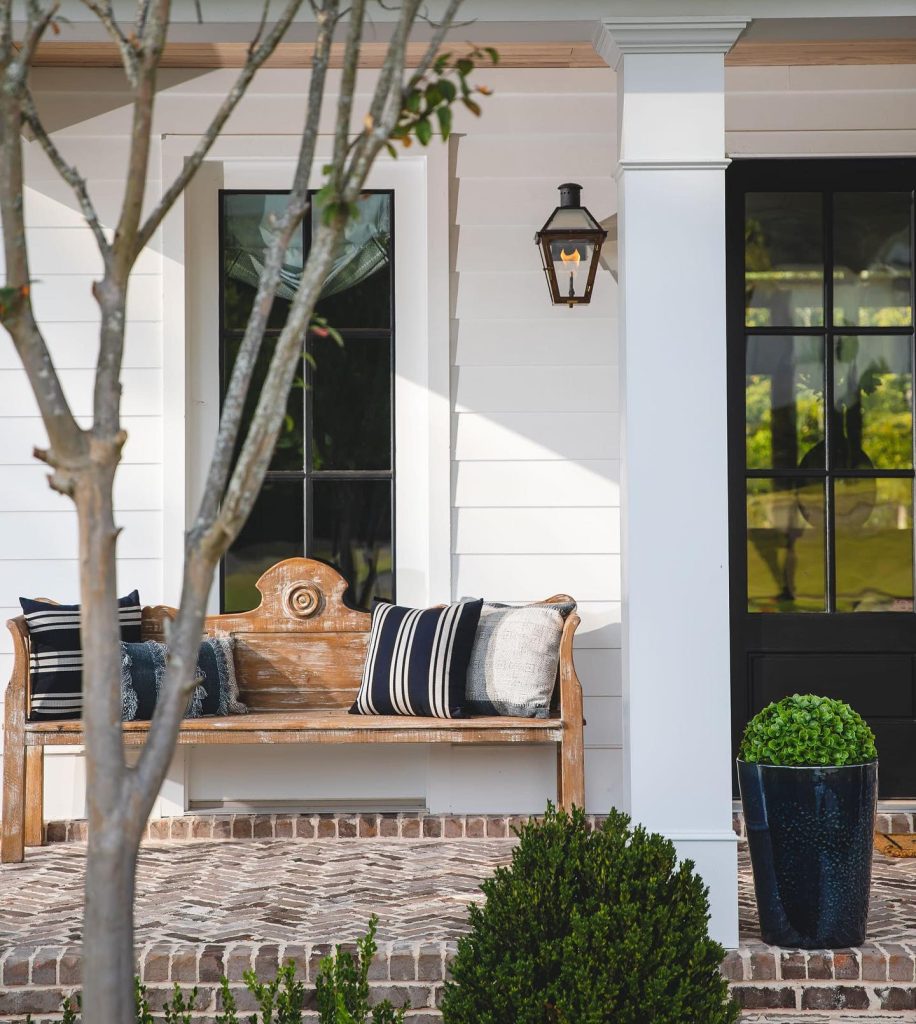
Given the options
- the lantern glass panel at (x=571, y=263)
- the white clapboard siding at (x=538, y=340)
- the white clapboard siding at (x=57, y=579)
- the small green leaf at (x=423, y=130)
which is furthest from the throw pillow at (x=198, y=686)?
the small green leaf at (x=423, y=130)

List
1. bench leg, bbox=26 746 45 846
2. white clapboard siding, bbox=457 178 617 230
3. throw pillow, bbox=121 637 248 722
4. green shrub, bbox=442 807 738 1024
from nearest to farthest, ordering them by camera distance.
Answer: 1. green shrub, bbox=442 807 738 1024
2. throw pillow, bbox=121 637 248 722
3. bench leg, bbox=26 746 45 846
4. white clapboard siding, bbox=457 178 617 230

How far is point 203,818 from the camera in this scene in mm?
4371

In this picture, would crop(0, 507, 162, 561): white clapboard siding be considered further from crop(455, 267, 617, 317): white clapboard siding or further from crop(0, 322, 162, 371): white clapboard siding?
crop(455, 267, 617, 317): white clapboard siding

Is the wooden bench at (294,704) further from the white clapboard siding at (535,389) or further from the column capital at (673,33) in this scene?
the column capital at (673,33)

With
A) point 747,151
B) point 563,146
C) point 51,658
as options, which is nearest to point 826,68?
point 747,151

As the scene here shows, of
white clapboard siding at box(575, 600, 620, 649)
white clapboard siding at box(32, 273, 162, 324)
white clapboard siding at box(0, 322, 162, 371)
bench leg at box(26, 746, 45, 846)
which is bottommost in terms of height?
bench leg at box(26, 746, 45, 846)

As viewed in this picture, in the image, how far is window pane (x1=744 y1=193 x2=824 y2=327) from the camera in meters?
4.52

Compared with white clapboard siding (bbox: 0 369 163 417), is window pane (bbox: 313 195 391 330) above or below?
above

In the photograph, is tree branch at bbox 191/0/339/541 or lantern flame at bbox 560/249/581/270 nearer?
tree branch at bbox 191/0/339/541

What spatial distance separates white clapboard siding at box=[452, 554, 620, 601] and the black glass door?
1.56 ft

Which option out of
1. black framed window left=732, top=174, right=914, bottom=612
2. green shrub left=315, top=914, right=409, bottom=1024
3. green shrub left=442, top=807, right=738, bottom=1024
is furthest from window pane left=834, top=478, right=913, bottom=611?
green shrub left=315, top=914, right=409, bottom=1024

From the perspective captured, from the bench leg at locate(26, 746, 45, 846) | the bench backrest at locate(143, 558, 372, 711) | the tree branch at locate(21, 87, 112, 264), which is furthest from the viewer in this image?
the bench backrest at locate(143, 558, 372, 711)

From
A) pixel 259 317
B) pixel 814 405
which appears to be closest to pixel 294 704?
pixel 814 405

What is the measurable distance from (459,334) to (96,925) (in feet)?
10.7
